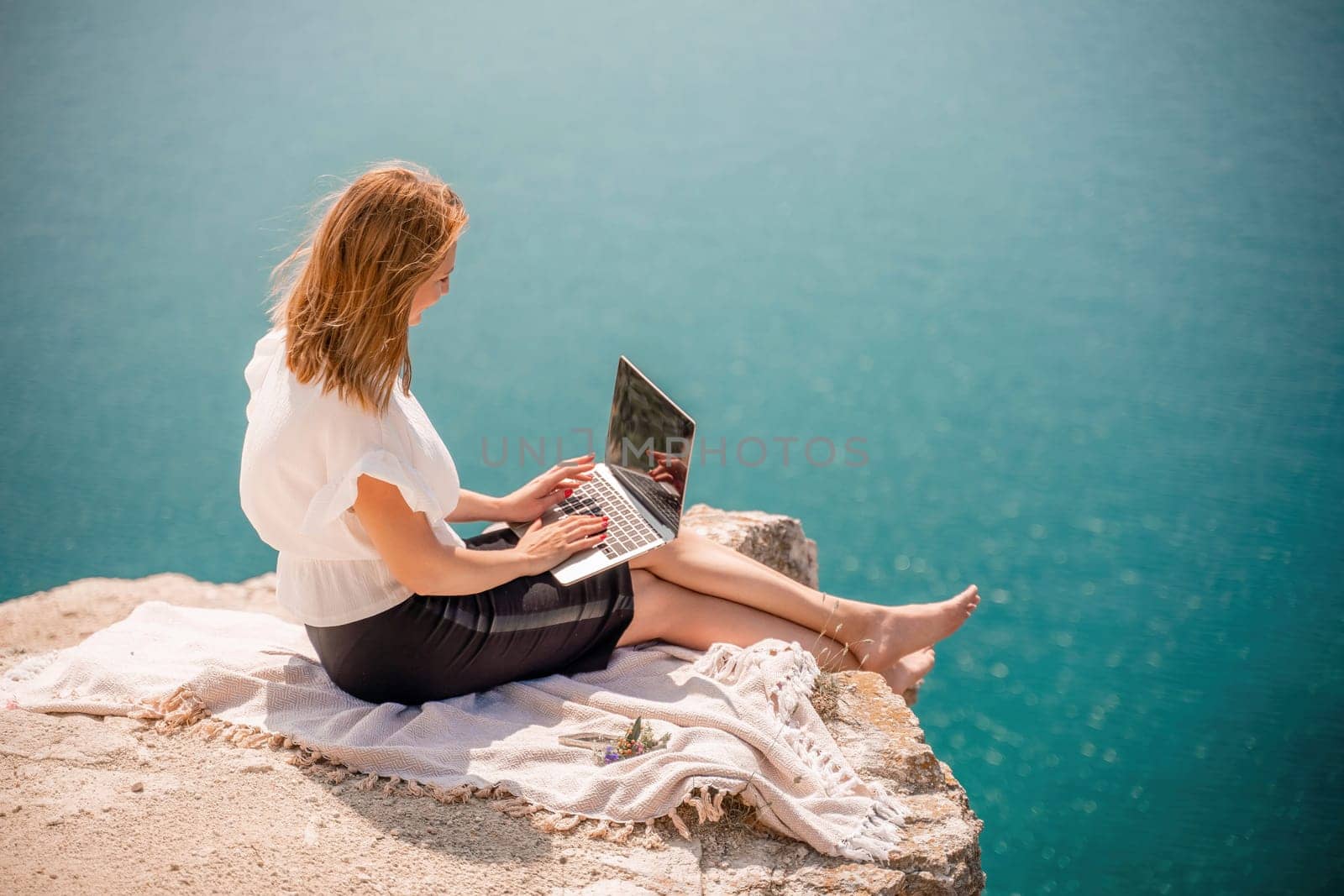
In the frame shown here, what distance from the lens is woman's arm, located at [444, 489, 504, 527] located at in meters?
2.27

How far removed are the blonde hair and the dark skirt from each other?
1.42 feet

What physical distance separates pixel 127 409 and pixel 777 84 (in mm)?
3990

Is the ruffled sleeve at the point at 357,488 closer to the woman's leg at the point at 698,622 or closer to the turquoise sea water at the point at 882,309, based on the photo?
the woman's leg at the point at 698,622

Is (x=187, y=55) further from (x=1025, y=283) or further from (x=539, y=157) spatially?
(x=1025, y=283)

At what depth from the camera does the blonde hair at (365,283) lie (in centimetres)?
177

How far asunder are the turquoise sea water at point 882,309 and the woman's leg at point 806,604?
4.65ft

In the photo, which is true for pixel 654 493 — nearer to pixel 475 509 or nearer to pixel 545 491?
pixel 545 491

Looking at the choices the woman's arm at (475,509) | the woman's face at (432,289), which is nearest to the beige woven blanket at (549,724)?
the woman's arm at (475,509)

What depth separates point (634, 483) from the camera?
233 cm

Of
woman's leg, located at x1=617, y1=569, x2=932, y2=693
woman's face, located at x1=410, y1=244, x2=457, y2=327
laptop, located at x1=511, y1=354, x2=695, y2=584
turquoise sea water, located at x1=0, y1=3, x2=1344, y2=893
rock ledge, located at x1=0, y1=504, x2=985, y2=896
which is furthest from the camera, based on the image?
turquoise sea water, located at x1=0, y1=3, x2=1344, y2=893

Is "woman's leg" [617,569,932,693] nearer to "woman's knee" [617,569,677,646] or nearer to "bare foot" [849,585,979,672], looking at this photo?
"woman's knee" [617,569,677,646]

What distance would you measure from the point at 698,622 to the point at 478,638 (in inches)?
19.1

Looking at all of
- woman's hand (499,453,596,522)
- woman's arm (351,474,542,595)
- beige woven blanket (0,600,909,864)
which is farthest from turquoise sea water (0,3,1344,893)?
woman's arm (351,474,542,595)

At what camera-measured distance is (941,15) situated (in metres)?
6.79
